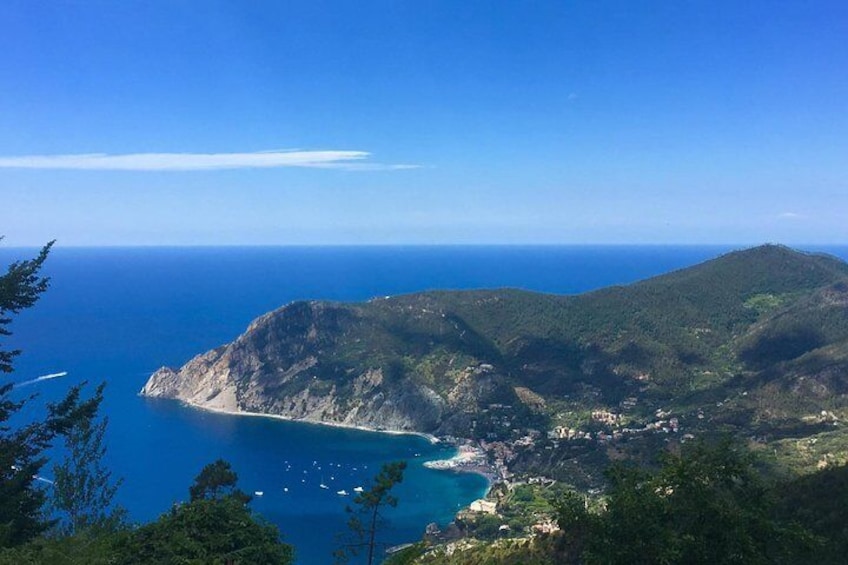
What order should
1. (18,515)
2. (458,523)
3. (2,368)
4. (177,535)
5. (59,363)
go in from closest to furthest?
1. (177,535)
2. (18,515)
3. (2,368)
4. (458,523)
5. (59,363)

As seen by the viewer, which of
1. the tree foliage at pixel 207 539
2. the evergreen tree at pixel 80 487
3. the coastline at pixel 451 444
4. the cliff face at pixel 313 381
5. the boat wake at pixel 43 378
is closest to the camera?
the tree foliage at pixel 207 539

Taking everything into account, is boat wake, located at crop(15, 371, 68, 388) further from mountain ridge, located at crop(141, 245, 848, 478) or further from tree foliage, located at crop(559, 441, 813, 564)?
tree foliage, located at crop(559, 441, 813, 564)

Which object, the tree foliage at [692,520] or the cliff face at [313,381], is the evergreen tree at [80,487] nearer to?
the tree foliage at [692,520]

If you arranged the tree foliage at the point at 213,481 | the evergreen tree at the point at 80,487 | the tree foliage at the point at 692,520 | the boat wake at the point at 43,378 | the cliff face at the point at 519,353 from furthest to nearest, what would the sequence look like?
the boat wake at the point at 43,378
the cliff face at the point at 519,353
the tree foliage at the point at 213,481
the evergreen tree at the point at 80,487
the tree foliage at the point at 692,520

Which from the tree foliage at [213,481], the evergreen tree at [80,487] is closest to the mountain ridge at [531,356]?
the tree foliage at [213,481]

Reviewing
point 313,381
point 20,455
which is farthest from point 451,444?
point 20,455

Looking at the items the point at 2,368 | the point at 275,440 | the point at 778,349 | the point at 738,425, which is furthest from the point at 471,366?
the point at 2,368

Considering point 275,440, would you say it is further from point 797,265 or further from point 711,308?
point 797,265

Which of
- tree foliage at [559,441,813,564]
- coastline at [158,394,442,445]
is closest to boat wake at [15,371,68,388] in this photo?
coastline at [158,394,442,445]
